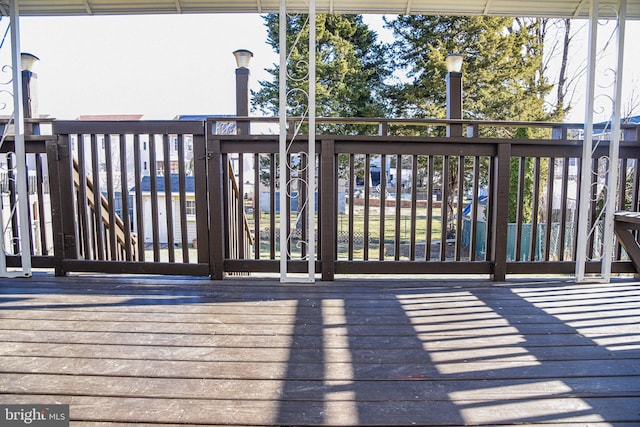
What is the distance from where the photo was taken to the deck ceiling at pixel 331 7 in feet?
9.46

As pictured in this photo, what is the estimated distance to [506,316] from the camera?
2.11m

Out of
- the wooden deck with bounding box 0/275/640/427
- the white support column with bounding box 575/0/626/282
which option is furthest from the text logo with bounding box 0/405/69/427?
the white support column with bounding box 575/0/626/282

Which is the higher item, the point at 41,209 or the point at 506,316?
the point at 41,209

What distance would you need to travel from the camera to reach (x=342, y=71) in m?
13.3

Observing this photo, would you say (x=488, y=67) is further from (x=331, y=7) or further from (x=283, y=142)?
(x=283, y=142)

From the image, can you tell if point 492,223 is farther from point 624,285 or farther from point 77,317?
point 77,317

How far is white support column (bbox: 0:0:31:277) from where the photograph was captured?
105 inches

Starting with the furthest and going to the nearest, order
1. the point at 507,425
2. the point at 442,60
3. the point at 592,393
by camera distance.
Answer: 1. the point at 442,60
2. the point at 592,393
3. the point at 507,425

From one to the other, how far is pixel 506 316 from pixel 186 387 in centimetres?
163

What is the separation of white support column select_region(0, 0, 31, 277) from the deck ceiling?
1.13 feet

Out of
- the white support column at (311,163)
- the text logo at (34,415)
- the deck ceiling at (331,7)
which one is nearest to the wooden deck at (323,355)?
the text logo at (34,415)

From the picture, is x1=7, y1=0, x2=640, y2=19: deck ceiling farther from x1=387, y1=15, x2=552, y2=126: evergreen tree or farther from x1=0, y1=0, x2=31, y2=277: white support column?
x1=387, y1=15, x2=552, y2=126: evergreen tree

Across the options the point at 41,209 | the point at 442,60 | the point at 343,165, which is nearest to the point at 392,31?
the point at 442,60

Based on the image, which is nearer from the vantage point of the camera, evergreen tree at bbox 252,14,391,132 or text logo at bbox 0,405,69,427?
text logo at bbox 0,405,69,427
